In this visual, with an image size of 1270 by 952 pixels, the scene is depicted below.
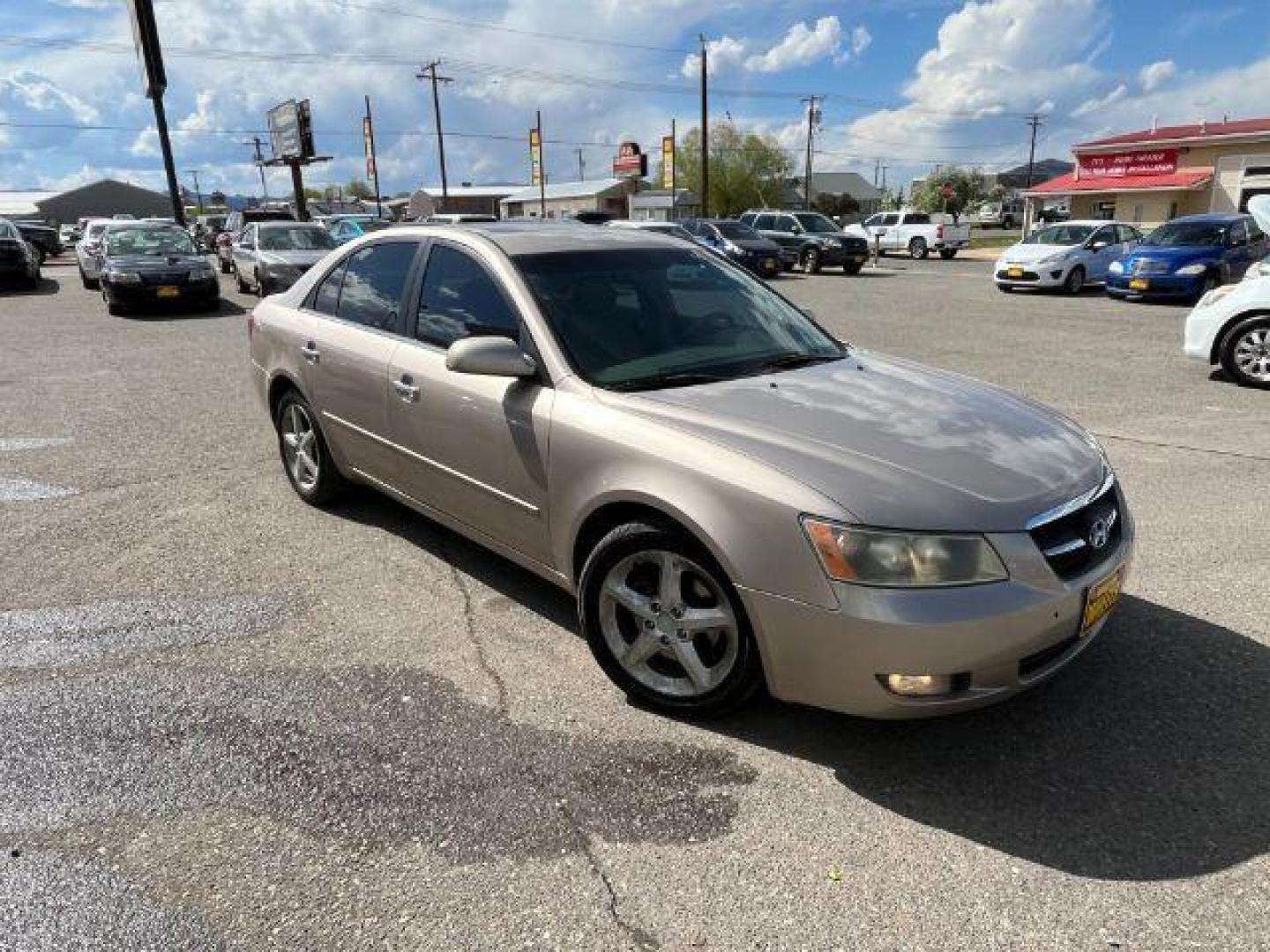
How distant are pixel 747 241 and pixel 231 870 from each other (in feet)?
79.9

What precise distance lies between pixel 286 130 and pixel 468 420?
47.0 meters

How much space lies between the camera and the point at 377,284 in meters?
4.43

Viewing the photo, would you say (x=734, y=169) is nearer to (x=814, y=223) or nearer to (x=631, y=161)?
(x=631, y=161)

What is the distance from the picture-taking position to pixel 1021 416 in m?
3.29

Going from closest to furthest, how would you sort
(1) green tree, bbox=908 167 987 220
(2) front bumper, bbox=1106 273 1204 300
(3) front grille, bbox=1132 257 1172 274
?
(2) front bumper, bbox=1106 273 1204 300, (3) front grille, bbox=1132 257 1172 274, (1) green tree, bbox=908 167 987 220

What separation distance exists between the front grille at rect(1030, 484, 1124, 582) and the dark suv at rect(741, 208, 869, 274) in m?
24.9

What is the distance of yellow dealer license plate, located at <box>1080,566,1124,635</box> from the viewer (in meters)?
2.72

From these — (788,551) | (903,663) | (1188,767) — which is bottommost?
(1188,767)

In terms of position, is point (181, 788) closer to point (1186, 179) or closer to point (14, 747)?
point (14, 747)

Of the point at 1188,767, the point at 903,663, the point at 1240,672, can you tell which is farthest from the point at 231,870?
the point at 1240,672

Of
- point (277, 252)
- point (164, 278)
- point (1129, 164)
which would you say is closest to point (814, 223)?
point (277, 252)

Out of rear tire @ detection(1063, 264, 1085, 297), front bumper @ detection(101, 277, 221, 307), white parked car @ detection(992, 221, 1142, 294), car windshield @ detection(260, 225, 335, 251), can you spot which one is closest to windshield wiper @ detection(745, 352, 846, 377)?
front bumper @ detection(101, 277, 221, 307)

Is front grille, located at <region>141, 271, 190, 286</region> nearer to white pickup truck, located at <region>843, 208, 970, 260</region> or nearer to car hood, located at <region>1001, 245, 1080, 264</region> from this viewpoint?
car hood, located at <region>1001, 245, 1080, 264</region>

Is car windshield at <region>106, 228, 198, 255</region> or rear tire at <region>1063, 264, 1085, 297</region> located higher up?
car windshield at <region>106, 228, 198, 255</region>
